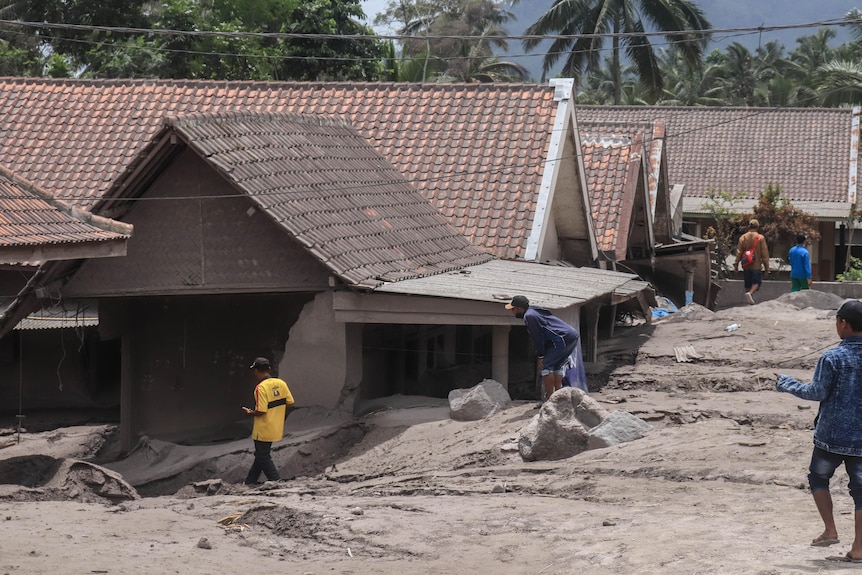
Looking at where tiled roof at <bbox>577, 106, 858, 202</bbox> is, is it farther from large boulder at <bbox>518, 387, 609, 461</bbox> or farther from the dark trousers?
the dark trousers

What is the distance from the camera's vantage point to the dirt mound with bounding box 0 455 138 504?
35.9 feet

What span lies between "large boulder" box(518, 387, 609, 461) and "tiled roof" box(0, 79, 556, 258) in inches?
251

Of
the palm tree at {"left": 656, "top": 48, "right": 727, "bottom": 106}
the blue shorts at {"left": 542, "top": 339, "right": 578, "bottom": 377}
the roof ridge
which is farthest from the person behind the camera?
the palm tree at {"left": 656, "top": 48, "right": 727, "bottom": 106}

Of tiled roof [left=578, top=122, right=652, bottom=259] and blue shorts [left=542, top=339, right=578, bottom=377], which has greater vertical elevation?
tiled roof [left=578, top=122, right=652, bottom=259]

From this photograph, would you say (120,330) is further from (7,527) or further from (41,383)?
(7,527)

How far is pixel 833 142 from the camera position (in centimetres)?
3859

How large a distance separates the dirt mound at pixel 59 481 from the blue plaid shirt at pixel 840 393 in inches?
257

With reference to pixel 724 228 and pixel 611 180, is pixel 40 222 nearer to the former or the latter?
pixel 611 180

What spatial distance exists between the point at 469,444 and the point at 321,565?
423 centimetres

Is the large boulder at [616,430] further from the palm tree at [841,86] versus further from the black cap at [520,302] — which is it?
the palm tree at [841,86]

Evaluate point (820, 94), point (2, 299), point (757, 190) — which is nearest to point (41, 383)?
point (2, 299)

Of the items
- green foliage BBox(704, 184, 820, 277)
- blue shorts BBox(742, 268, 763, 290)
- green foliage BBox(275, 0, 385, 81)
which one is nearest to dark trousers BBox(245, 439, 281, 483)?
blue shorts BBox(742, 268, 763, 290)

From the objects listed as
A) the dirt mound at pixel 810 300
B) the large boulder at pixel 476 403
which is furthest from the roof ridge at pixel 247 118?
the dirt mound at pixel 810 300

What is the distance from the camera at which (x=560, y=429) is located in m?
11.1
